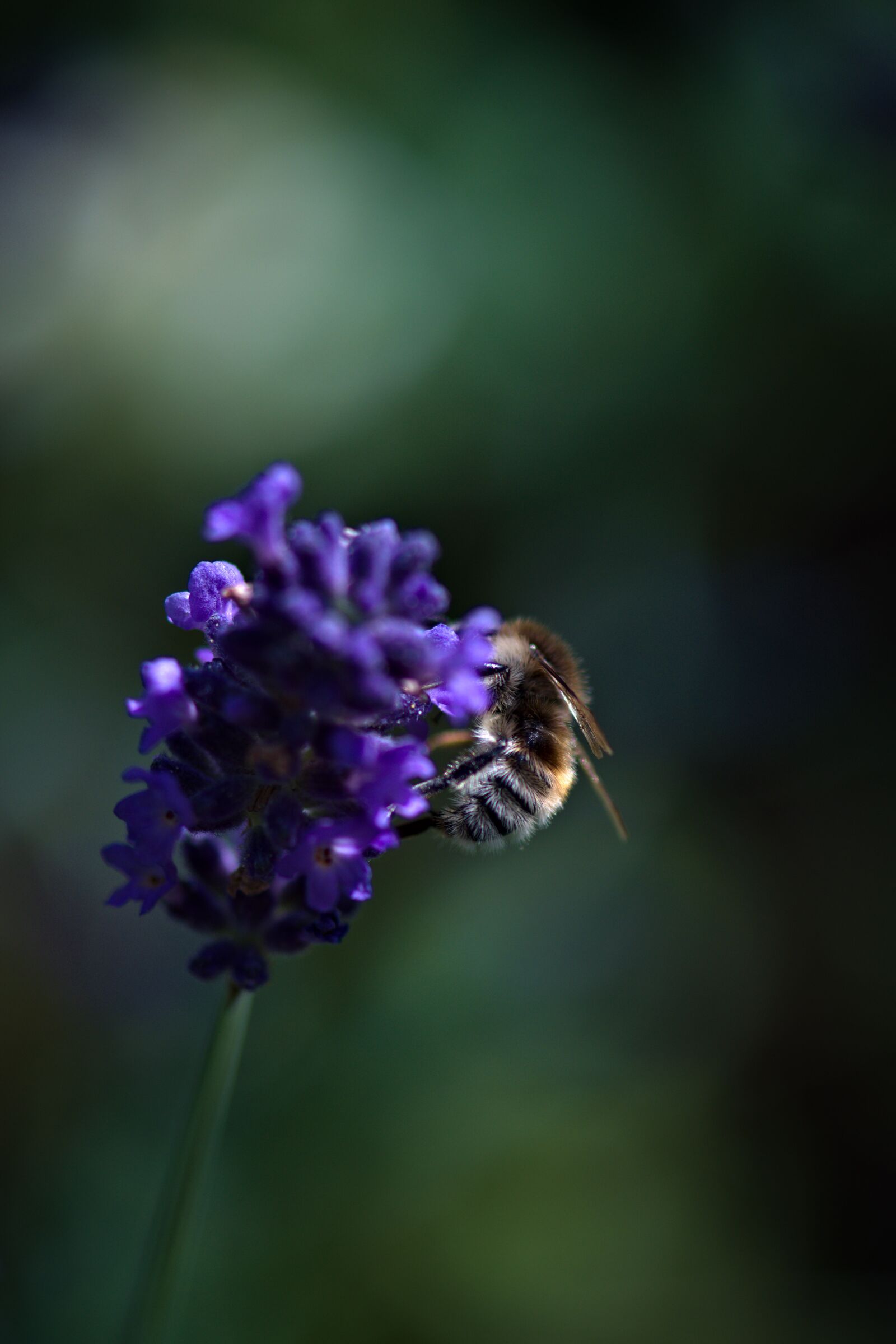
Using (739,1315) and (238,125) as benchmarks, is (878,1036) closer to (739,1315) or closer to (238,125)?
(739,1315)

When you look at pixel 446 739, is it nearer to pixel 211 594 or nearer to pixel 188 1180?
pixel 211 594

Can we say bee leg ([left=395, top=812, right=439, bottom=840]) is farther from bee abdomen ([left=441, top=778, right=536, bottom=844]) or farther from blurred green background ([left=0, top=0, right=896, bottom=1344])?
blurred green background ([left=0, top=0, right=896, bottom=1344])

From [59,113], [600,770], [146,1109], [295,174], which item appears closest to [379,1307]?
[146,1109]

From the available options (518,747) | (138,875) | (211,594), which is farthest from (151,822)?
(518,747)

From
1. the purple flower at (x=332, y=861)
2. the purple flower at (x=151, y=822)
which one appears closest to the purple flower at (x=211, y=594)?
the purple flower at (x=151, y=822)

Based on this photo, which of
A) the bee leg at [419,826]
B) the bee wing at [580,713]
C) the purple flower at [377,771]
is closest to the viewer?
the purple flower at [377,771]

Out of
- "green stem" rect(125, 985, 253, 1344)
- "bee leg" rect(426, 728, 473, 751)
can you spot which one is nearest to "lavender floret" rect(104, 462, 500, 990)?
"green stem" rect(125, 985, 253, 1344)

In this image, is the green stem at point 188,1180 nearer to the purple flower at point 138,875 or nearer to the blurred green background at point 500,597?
the purple flower at point 138,875
